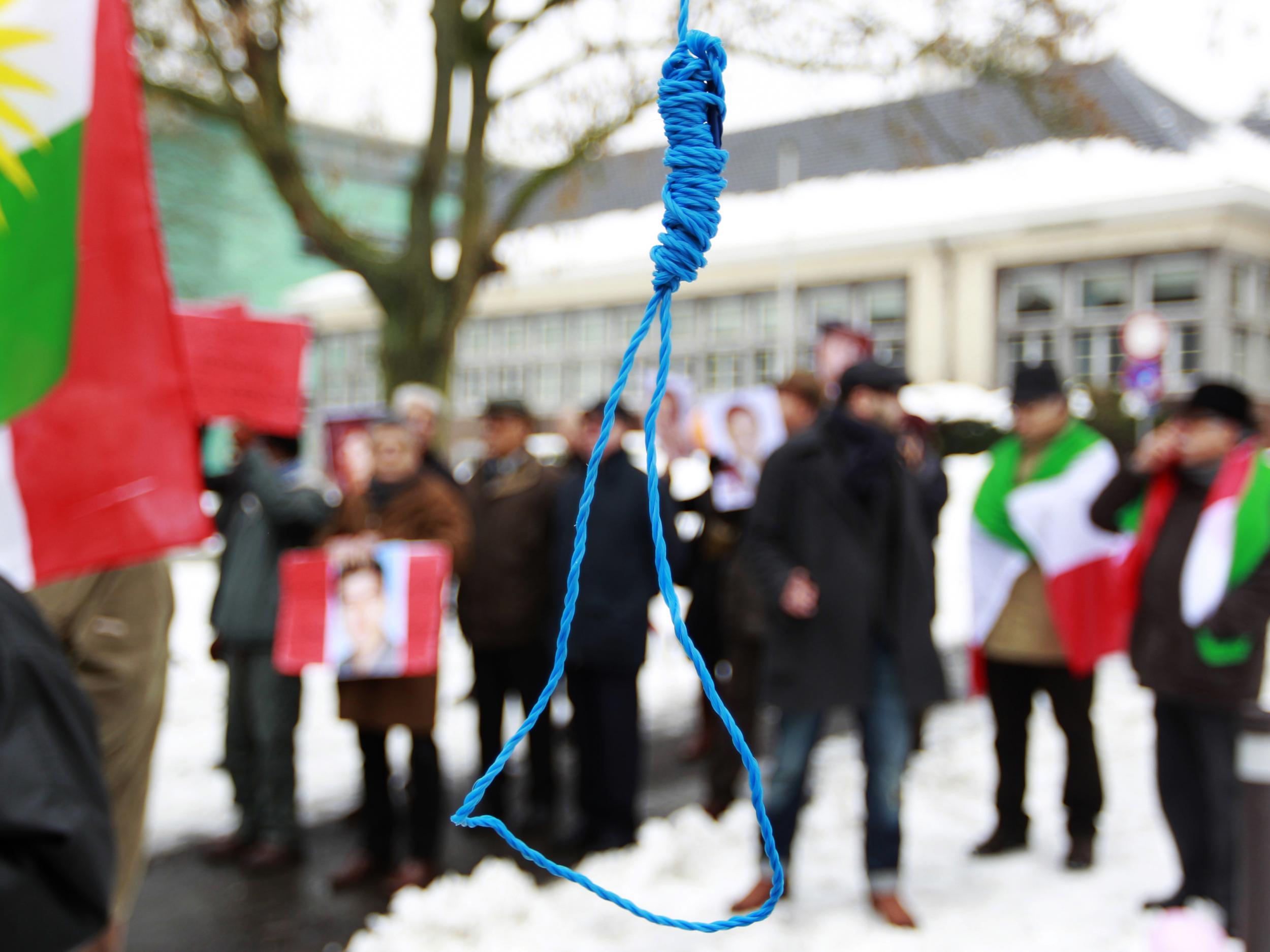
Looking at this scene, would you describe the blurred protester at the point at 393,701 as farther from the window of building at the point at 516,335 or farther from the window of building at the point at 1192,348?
the window of building at the point at 516,335

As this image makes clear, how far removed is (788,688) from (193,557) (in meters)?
17.3

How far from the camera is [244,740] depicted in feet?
15.4

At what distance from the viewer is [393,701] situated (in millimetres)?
4301

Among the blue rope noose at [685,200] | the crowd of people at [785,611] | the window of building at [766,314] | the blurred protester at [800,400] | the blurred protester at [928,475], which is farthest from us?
the window of building at [766,314]

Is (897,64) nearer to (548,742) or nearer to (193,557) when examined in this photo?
(548,742)

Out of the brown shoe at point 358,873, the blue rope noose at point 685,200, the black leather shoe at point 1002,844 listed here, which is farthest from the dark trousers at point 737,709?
the blue rope noose at point 685,200

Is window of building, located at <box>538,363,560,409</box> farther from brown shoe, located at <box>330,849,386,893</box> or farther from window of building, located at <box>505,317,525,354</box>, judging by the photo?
brown shoe, located at <box>330,849,386,893</box>

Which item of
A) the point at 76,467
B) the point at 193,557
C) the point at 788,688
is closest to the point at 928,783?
the point at 788,688

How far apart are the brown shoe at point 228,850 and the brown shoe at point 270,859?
0.19 feet

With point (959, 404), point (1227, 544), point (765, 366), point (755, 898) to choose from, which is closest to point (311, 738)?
point (755, 898)

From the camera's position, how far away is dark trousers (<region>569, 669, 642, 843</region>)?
4.64 m

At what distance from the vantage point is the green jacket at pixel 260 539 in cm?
445

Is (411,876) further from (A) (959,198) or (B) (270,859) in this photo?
(A) (959,198)

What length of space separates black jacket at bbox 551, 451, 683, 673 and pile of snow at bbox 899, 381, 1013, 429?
1500 centimetres
